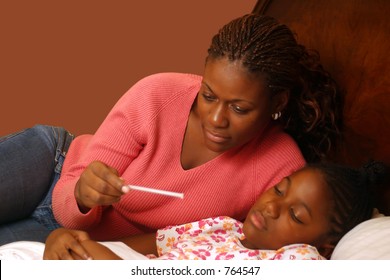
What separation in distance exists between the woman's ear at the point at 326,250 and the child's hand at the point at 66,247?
1.72 feet

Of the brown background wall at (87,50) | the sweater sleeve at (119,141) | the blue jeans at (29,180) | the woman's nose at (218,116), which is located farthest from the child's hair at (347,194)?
the brown background wall at (87,50)

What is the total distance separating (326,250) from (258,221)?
6.9 inches

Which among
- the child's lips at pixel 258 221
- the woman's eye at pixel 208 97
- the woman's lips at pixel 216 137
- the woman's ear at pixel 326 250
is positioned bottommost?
the woman's ear at pixel 326 250

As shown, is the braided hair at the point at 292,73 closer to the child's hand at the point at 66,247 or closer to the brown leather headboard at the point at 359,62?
the brown leather headboard at the point at 359,62

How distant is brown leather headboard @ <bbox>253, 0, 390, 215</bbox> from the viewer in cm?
147

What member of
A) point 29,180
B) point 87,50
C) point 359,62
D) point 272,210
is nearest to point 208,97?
point 272,210

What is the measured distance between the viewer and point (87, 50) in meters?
2.43

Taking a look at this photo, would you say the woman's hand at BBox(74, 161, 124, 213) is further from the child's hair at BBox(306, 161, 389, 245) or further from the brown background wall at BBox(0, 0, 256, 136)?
the brown background wall at BBox(0, 0, 256, 136)

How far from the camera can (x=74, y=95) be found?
251cm

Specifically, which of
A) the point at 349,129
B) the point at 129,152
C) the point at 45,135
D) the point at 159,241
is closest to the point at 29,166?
the point at 45,135

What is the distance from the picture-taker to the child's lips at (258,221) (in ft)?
4.34

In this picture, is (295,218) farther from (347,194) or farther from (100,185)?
(100,185)

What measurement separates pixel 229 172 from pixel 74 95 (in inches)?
46.1
